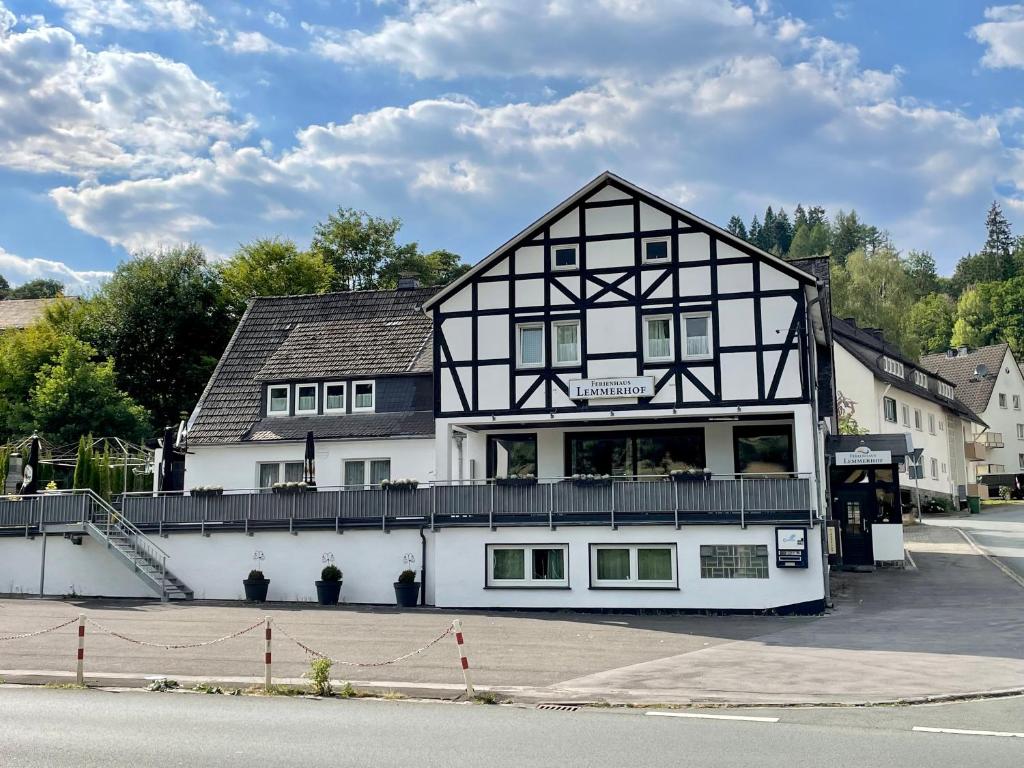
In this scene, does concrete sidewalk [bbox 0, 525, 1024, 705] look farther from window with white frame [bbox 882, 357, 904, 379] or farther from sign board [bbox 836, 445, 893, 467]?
window with white frame [bbox 882, 357, 904, 379]

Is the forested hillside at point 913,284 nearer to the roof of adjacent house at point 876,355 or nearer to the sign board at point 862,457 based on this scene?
the roof of adjacent house at point 876,355

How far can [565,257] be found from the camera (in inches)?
1217

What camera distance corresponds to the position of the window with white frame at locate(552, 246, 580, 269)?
101ft

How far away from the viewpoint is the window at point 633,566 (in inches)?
1056

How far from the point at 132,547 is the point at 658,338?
16037mm

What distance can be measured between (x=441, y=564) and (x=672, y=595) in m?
6.04

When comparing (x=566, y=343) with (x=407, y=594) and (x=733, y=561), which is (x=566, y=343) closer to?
(x=733, y=561)

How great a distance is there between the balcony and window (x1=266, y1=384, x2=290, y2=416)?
16.8 ft

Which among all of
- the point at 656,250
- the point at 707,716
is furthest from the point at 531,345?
the point at 707,716

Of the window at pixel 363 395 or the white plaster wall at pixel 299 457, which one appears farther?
the window at pixel 363 395

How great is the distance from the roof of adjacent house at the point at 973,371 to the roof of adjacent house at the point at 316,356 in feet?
167

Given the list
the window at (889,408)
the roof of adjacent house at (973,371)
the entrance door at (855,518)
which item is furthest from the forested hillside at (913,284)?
the entrance door at (855,518)

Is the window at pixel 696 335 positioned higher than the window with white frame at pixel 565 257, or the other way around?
the window with white frame at pixel 565 257

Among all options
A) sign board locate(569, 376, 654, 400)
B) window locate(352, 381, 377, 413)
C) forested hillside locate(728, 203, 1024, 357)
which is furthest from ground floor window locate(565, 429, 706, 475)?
forested hillside locate(728, 203, 1024, 357)
